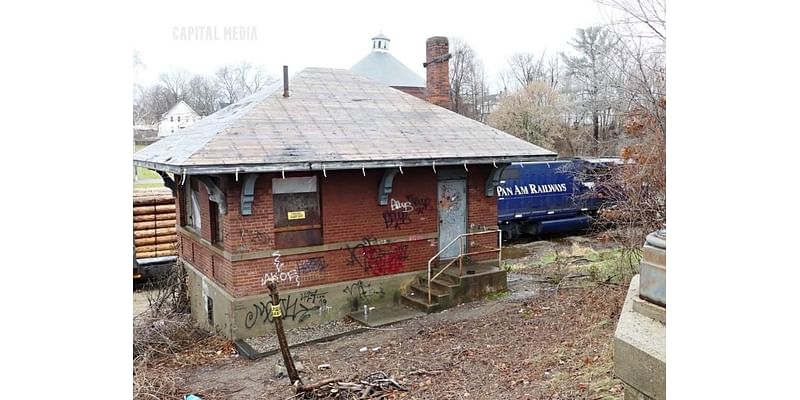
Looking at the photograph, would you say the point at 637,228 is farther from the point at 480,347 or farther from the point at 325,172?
the point at 325,172

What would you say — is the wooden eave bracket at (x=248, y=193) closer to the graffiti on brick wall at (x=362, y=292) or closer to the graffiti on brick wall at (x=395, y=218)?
the graffiti on brick wall at (x=362, y=292)

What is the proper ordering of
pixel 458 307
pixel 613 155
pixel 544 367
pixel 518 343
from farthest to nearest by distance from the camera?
pixel 613 155
pixel 458 307
pixel 518 343
pixel 544 367

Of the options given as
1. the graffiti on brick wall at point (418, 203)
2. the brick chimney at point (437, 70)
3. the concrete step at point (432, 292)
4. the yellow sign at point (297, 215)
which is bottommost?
the concrete step at point (432, 292)

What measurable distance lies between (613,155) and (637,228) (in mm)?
10783

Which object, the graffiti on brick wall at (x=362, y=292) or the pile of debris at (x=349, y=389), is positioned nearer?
the pile of debris at (x=349, y=389)

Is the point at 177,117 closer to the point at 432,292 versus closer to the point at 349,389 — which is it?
the point at 432,292

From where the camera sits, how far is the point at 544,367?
284 inches

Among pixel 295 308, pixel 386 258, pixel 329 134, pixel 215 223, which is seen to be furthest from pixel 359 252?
pixel 215 223

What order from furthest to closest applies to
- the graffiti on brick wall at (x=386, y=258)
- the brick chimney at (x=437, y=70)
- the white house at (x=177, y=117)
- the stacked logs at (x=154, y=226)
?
the white house at (x=177, y=117), the stacked logs at (x=154, y=226), the brick chimney at (x=437, y=70), the graffiti on brick wall at (x=386, y=258)

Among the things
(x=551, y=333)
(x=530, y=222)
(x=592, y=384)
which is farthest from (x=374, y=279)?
(x=530, y=222)

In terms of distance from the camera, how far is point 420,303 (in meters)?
11.5

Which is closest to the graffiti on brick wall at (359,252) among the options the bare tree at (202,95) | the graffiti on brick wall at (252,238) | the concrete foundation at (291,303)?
the concrete foundation at (291,303)

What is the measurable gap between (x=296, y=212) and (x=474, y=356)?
171 inches

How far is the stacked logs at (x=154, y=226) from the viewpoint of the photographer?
1820cm
